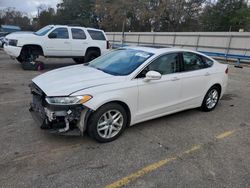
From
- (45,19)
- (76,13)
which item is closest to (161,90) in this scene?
(45,19)

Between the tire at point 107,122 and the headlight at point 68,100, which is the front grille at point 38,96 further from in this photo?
the tire at point 107,122

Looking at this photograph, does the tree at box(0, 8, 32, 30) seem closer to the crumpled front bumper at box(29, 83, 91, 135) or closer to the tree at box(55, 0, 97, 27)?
the tree at box(55, 0, 97, 27)

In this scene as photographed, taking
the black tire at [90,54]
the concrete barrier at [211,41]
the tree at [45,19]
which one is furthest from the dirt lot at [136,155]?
the tree at [45,19]

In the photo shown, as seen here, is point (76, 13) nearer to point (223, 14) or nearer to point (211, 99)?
point (223, 14)

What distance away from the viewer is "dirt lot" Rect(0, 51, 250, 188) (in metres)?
2.88

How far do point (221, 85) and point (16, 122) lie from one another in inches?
183

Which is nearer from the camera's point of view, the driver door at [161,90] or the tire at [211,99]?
the driver door at [161,90]

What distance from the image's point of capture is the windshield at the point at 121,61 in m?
4.13

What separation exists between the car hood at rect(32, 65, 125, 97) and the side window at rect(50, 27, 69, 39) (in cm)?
675

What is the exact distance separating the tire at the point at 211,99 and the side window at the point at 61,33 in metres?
7.58

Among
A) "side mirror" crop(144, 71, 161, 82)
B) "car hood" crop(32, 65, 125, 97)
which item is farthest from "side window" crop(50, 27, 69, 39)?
"side mirror" crop(144, 71, 161, 82)

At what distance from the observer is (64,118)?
3.42m

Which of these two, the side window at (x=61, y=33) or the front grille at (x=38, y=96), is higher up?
the side window at (x=61, y=33)

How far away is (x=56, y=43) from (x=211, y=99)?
7.58 m
